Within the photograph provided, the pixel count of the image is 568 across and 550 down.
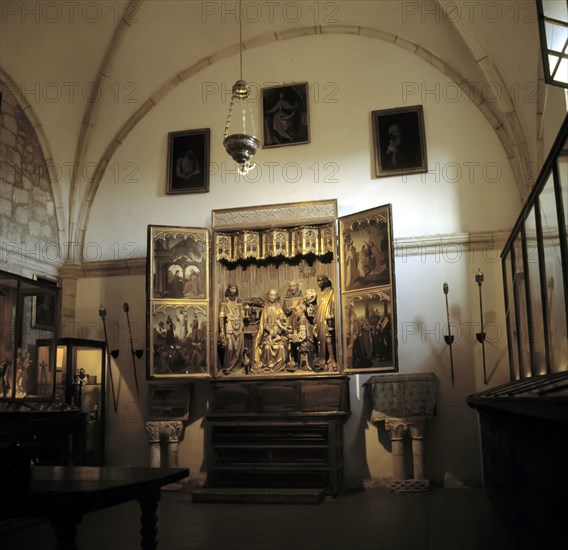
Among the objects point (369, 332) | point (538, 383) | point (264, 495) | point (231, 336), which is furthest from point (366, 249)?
point (538, 383)

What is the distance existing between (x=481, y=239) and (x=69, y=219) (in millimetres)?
7788

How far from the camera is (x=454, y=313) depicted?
1147 centimetres

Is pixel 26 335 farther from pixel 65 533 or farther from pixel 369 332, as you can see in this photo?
pixel 65 533

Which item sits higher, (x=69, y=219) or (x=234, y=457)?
(x=69, y=219)

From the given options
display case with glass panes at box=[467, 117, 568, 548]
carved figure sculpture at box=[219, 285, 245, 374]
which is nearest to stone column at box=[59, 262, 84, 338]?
carved figure sculpture at box=[219, 285, 245, 374]

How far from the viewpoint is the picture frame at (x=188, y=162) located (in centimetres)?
1322

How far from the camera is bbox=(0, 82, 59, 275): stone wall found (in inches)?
472

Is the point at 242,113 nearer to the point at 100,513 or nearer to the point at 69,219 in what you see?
the point at 69,219

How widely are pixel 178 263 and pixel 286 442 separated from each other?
11.5 ft

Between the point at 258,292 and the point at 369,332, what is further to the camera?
the point at 258,292

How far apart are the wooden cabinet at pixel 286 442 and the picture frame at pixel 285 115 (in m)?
4.58

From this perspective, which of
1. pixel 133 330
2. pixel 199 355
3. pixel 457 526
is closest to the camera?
pixel 457 526

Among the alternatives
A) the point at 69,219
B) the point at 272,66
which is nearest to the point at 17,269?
the point at 69,219

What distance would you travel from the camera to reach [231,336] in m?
11.8
